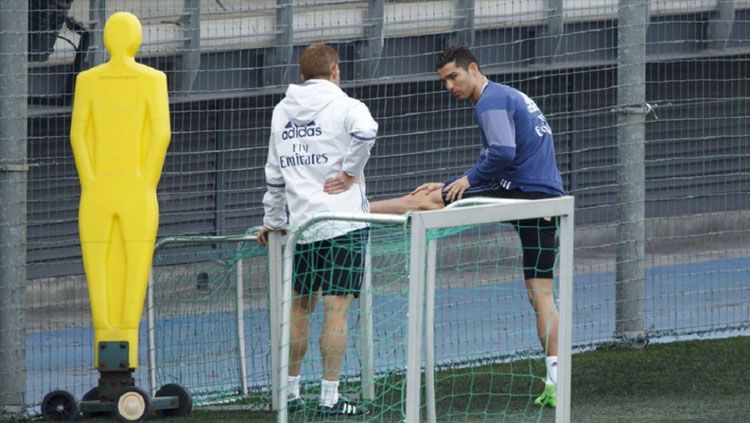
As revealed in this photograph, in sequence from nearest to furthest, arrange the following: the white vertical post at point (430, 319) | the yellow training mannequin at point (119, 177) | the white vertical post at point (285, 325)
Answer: the white vertical post at point (430, 319)
the white vertical post at point (285, 325)
the yellow training mannequin at point (119, 177)

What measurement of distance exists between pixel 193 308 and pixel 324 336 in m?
1.33

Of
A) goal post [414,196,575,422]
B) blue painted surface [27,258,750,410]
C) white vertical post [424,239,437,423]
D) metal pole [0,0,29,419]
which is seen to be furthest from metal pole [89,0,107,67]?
goal post [414,196,575,422]

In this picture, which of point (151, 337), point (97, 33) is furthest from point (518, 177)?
point (97, 33)

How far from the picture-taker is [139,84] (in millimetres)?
7691

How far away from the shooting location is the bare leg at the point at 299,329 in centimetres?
779

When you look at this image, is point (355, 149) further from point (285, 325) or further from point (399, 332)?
point (285, 325)

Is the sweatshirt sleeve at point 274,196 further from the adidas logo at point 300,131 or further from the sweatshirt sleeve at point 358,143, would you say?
the sweatshirt sleeve at point 358,143

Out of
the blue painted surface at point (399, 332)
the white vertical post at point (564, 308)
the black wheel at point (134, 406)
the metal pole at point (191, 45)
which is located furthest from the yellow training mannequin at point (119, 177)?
the metal pole at point (191, 45)

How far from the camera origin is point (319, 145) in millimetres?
7699

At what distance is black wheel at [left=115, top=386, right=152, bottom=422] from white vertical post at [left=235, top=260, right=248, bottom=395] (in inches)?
45.0

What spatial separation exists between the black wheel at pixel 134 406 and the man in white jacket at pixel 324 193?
65 centimetres

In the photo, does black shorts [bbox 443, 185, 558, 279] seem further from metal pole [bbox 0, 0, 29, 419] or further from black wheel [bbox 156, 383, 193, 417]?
metal pole [bbox 0, 0, 29, 419]

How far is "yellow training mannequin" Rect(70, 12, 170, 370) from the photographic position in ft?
25.2

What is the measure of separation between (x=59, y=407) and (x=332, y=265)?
4.91 ft
